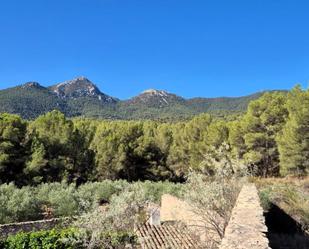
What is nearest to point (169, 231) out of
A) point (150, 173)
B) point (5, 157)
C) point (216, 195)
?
point (216, 195)

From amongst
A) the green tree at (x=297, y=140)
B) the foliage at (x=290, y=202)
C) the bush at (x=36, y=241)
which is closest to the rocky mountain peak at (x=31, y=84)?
the green tree at (x=297, y=140)

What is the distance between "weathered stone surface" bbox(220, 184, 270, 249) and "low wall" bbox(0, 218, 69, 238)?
12.6 m

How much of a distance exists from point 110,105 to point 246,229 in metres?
169

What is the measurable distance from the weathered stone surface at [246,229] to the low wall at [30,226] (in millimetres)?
12649

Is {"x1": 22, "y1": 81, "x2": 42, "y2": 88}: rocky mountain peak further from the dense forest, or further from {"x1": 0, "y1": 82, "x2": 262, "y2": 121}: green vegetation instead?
the dense forest

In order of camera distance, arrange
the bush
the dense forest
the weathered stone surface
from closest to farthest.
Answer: the weathered stone surface → the bush → the dense forest

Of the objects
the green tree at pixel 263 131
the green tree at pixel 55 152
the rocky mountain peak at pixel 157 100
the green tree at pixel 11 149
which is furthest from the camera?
the rocky mountain peak at pixel 157 100

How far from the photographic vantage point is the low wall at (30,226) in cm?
1961

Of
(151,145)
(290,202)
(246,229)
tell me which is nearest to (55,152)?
(151,145)

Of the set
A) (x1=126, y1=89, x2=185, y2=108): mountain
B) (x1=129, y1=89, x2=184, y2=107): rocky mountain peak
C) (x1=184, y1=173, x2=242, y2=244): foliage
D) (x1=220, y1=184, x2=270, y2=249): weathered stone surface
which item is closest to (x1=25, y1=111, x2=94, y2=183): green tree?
(x1=184, y1=173, x2=242, y2=244): foliage

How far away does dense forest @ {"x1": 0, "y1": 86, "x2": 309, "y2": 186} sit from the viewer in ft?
102

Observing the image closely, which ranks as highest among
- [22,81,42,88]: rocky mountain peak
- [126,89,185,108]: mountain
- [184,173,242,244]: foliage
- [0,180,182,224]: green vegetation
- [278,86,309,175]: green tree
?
[22,81,42,88]: rocky mountain peak

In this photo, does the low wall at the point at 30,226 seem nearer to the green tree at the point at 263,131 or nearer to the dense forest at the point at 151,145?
the dense forest at the point at 151,145

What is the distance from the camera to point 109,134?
43.8 meters
